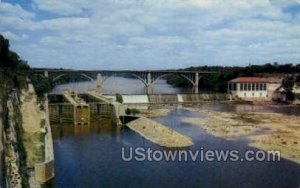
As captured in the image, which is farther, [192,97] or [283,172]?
[192,97]

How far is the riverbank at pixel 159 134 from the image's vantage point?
24.2ft

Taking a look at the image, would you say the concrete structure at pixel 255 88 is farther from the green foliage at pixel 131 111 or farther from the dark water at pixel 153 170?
the dark water at pixel 153 170

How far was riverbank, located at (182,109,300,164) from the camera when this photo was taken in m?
7.27

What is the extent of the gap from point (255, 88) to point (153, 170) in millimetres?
9456

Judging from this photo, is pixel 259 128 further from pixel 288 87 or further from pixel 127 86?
pixel 127 86

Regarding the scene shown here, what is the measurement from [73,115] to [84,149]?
277 centimetres

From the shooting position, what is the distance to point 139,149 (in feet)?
24.3

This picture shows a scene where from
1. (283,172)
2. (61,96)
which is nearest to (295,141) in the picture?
(283,172)

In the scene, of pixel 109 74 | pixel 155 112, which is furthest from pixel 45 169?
pixel 109 74

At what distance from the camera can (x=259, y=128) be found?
9.02m

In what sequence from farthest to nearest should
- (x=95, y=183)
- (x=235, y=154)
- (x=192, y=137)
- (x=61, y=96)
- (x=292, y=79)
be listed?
1. (x=292, y=79)
2. (x=61, y=96)
3. (x=192, y=137)
4. (x=235, y=154)
5. (x=95, y=183)

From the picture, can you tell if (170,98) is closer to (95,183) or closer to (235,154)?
(235,154)

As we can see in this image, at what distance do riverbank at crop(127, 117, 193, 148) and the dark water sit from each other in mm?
139

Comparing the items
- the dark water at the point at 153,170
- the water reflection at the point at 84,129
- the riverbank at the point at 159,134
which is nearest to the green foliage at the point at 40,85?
the water reflection at the point at 84,129
